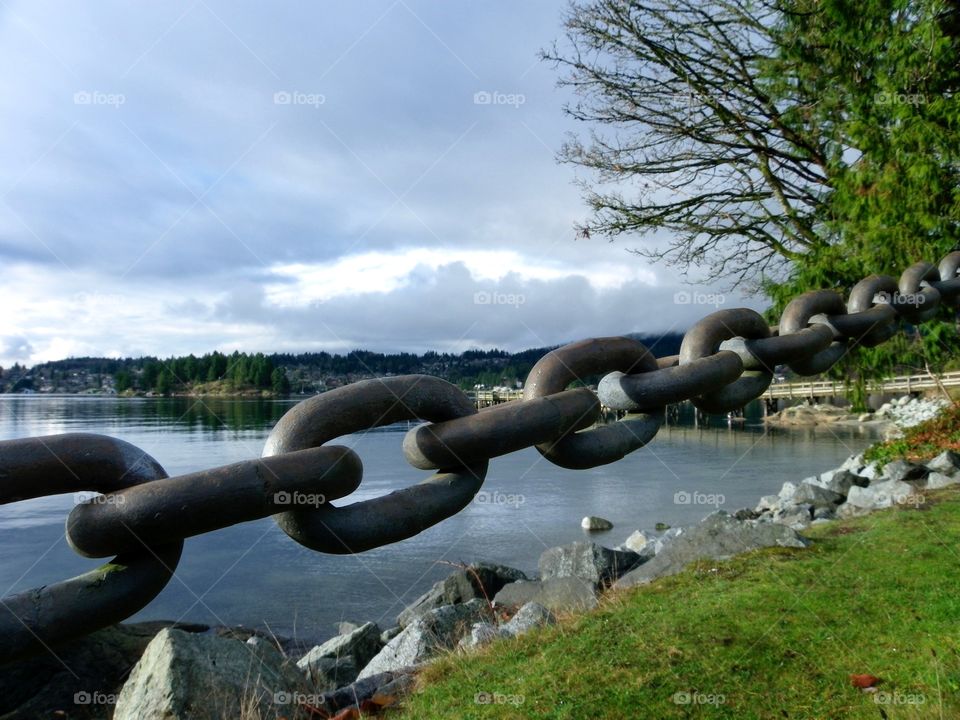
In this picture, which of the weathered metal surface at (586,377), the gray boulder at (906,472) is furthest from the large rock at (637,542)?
the weathered metal surface at (586,377)

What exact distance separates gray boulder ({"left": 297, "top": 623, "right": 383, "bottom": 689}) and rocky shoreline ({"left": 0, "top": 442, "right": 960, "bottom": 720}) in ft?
0.04

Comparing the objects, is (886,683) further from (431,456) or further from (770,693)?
(431,456)

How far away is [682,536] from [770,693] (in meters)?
3.81

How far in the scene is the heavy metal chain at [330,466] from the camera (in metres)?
1.47

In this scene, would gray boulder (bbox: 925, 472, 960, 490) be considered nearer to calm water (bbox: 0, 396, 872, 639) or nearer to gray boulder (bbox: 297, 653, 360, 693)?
calm water (bbox: 0, 396, 872, 639)

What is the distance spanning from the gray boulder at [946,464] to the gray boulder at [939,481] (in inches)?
6.0

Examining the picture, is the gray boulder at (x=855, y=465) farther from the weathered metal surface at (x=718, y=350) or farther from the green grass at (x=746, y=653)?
the weathered metal surface at (x=718, y=350)

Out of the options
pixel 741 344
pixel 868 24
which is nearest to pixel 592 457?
pixel 741 344

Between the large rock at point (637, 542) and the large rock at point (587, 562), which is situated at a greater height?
the large rock at point (587, 562)

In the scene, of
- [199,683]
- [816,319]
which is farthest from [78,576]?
[199,683]

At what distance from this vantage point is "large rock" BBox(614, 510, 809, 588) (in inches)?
248

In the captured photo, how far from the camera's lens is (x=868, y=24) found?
9.12m

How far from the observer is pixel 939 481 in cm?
988

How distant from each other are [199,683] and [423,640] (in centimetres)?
212
